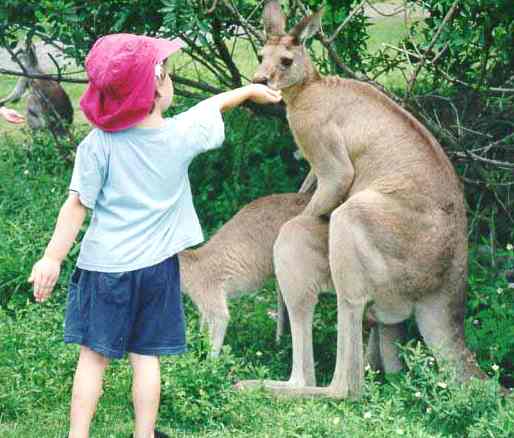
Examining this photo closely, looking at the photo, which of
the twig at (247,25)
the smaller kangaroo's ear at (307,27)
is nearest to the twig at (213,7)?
the twig at (247,25)

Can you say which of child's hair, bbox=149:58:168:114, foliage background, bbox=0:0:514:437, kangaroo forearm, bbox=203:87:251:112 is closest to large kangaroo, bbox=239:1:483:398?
foliage background, bbox=0:0:514:437

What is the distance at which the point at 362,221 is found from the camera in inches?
213

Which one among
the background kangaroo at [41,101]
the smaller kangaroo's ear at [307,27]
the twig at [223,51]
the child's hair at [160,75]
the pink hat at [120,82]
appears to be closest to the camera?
the pink hat at [120,82]

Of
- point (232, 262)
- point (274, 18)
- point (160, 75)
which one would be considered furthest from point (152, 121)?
point (232, 262)

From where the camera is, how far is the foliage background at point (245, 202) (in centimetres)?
496

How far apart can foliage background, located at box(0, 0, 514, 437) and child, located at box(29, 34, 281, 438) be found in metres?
0.53

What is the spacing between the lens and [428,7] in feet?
21.5

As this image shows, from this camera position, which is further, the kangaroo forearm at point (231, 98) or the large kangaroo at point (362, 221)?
the large kangaroo at point (362, 221)

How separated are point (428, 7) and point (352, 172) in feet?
4.55

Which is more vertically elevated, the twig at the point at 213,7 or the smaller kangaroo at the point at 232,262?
the twig at the point at 213,7

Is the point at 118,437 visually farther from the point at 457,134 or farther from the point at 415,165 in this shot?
the point at 457,134

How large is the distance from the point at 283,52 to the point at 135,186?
1.63 m

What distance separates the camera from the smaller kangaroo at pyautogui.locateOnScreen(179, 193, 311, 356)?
5.98m

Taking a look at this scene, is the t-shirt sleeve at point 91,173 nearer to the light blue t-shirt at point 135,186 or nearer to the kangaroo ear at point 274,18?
the light blue t-shirt at point 135,186
